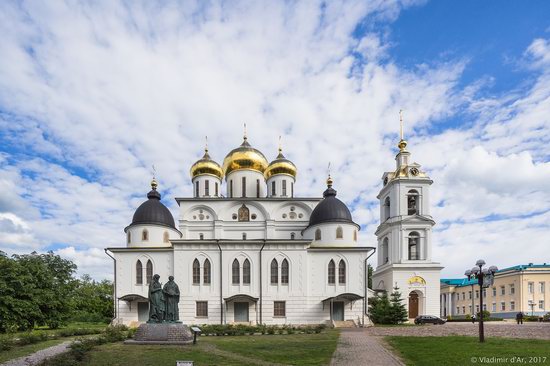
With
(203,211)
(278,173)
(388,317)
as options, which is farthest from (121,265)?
(388,317)

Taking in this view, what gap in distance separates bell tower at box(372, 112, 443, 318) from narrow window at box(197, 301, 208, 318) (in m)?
13.8

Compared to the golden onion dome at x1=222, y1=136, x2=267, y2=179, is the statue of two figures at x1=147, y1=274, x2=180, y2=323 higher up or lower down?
lower down

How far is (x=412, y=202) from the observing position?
33.0 meters

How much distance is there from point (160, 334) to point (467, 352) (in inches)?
420

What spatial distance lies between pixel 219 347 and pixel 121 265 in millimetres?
16216

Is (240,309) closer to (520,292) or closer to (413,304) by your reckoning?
(413,304)

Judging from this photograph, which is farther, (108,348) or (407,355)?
(108,348)

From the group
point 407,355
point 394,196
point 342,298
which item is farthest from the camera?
point 394,196

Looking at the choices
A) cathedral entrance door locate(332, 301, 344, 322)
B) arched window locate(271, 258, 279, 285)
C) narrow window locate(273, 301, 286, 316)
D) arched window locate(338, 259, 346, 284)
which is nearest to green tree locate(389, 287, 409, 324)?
cathedral entrance door locate(332, 301, 344, 322)

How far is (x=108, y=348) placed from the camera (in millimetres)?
14461

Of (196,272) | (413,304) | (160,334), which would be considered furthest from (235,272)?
(413,304)

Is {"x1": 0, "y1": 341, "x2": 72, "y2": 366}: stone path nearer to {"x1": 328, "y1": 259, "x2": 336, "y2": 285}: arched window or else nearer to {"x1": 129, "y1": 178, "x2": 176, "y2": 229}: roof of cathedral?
{"x1": 129, "y1": 178, "x2": 176, "y2": 229}: roof of cathedral

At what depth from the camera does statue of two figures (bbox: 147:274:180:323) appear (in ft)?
53.6

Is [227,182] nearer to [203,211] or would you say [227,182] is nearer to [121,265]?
[203,211]
